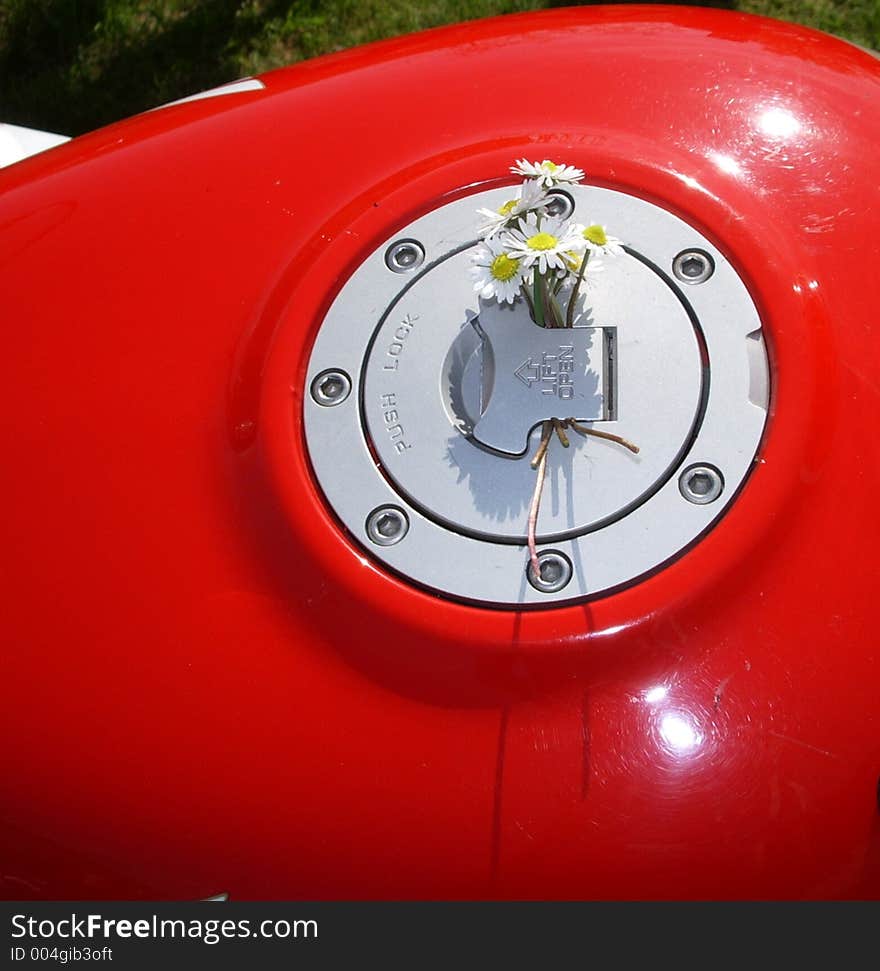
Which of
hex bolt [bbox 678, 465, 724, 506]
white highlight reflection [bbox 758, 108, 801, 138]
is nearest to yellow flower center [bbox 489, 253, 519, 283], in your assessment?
hex bolt [bbox 678, 465, 724, 506]

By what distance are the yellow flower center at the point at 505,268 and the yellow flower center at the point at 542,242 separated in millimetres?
21

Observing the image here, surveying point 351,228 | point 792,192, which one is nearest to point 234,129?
point 351,228

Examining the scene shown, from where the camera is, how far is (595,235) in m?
→ 1.06

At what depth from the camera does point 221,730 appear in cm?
105

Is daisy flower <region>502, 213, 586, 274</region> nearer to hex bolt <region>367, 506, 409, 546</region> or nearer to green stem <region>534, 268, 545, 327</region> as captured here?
green stem <region>534, 268, 545, 327</region>

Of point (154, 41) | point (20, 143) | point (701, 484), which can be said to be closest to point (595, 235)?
point (701, 484)

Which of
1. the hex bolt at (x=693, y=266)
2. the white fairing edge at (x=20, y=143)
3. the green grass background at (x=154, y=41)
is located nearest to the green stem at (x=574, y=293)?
the hex bolt at (x=693, y=266)

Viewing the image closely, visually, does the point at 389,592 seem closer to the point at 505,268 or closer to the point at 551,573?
the point at 551,573

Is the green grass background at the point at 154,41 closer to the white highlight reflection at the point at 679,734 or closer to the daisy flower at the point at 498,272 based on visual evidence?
the daisy flower at the point at 498,272

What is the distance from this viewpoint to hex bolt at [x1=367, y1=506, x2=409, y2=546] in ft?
3.54

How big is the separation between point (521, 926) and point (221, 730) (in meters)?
0.32

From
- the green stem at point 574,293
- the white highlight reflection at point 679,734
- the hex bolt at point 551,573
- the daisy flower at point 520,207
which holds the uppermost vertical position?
the daisy flower at point 520,207

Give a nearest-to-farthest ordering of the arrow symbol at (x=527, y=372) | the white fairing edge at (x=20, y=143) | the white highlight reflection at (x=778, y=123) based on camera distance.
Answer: the arrow symbol at (x=527, y=372) → the white highlight reflection at (x=778, y=123) → the white fairing edge at (x=20, y=143)

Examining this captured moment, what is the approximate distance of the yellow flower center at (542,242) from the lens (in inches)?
41.8
